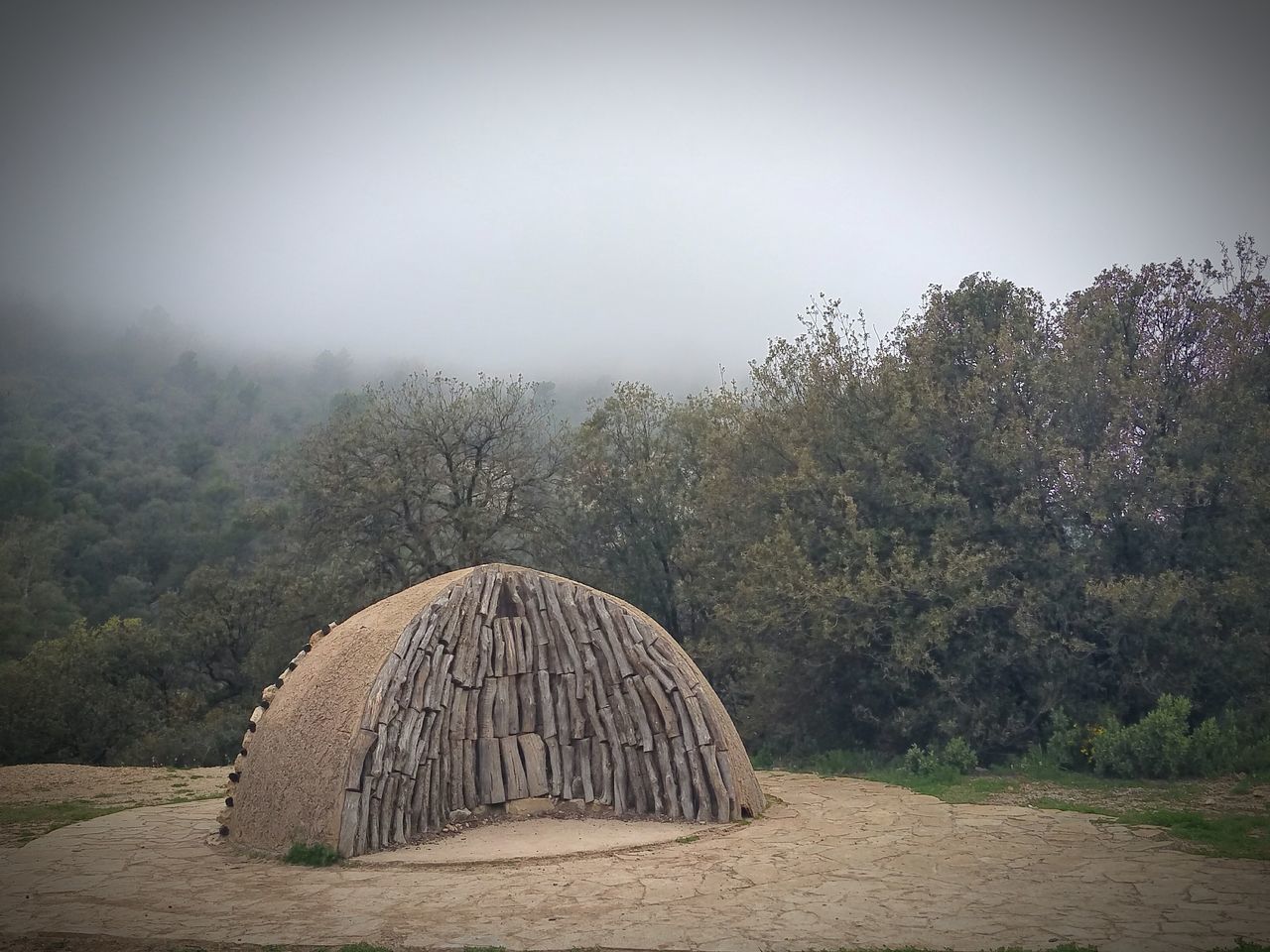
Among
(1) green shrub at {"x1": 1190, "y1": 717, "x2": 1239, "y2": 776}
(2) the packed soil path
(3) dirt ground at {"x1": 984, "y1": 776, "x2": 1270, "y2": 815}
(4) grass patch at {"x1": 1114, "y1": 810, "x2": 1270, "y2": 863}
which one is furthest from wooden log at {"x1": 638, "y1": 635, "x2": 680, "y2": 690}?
(1) green shrub at {"x1": 1190, "y1": 717, "x2": 1239, "y2": 776}

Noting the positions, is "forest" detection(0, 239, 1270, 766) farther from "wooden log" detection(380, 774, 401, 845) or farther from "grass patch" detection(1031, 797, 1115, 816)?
"wooden log" detection(380, 774, 401, 845)

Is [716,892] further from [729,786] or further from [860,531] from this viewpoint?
[860,531]

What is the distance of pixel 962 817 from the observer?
41.1ft

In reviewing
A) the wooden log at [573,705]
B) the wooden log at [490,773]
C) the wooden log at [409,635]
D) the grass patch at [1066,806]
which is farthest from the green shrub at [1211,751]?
the wooden log at [409,635]

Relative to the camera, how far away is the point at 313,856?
35.0 ft

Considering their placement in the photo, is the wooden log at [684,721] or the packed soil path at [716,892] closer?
the packed soil path at [716,892]

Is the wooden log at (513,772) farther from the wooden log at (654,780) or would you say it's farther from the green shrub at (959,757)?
the green shrub at (959,757)

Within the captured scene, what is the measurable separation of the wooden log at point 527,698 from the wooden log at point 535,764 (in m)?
0.19

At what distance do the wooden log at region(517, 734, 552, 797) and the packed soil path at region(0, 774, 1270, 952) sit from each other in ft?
7.32

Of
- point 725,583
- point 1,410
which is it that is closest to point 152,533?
point 1,410

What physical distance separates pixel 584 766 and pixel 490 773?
46.1 inches

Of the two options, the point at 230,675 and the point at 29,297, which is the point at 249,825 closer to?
the point at 230,675

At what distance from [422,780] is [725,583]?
11541 mm

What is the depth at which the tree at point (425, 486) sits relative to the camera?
2377 centimetres
